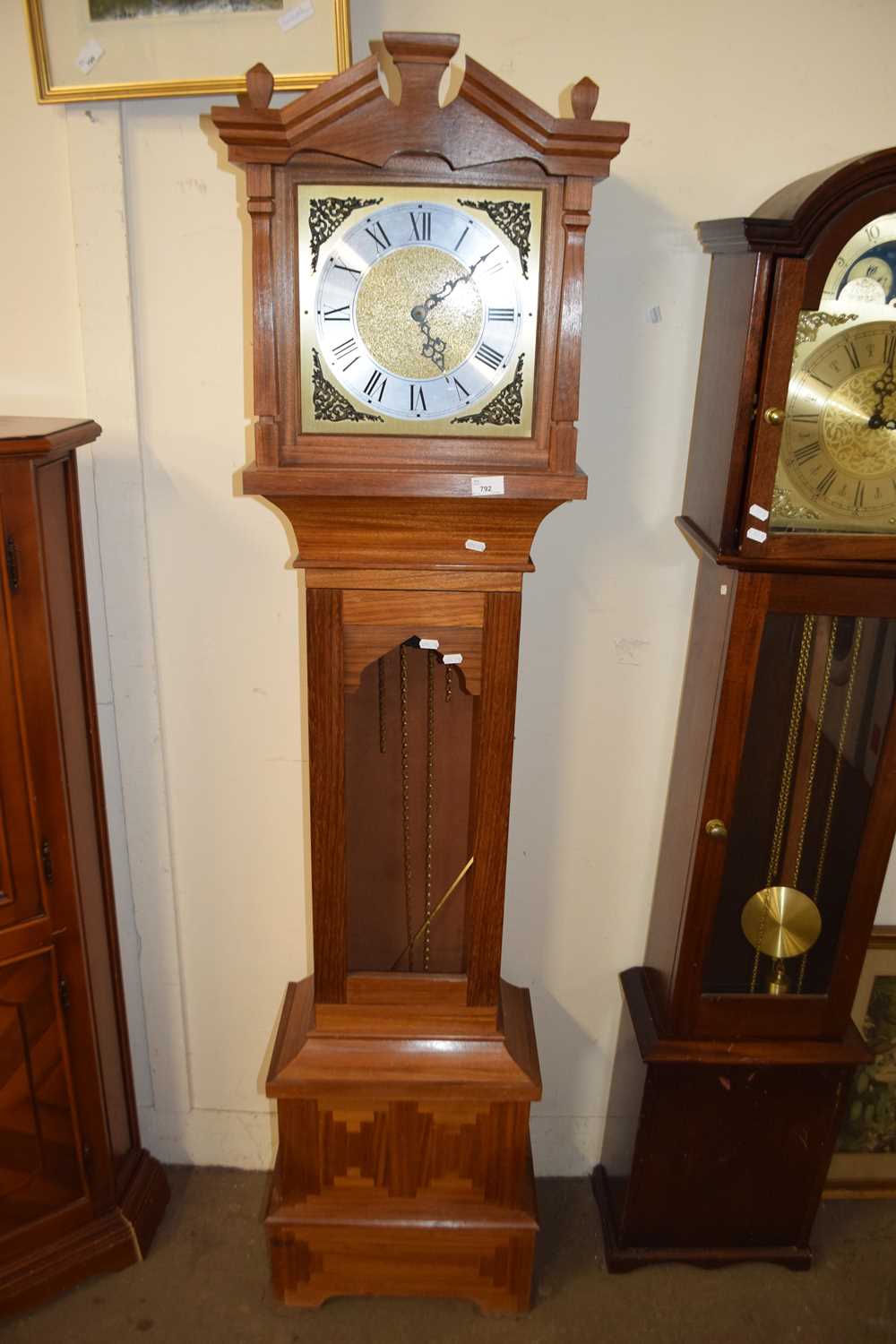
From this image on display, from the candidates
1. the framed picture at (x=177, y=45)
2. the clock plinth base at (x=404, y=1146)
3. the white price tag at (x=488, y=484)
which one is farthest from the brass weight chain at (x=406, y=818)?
the framed picture at (x=177, y=45)

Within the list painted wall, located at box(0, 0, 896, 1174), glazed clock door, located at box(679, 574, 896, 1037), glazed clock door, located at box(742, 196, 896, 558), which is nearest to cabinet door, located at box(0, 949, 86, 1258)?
painted wall, located at box(0, 0, 896, 1174)

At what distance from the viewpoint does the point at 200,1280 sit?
1.84 meters

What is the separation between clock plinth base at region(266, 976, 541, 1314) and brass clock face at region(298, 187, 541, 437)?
929 mm

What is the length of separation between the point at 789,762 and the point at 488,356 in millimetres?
838

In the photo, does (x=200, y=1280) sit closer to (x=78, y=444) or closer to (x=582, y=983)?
(x=582, y=983)

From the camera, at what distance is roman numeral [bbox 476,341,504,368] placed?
1292 millimetres

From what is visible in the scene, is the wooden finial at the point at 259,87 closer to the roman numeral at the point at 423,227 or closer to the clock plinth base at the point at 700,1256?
the roman numeral at the point at 423,227

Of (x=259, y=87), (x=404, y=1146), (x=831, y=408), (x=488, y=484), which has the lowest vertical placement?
(x=404, y=1146)

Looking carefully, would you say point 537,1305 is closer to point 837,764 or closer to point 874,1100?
point 874,1100

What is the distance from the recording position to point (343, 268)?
126 centimetres

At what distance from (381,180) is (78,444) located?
60 cm

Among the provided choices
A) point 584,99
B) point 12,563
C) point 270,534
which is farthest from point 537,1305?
point 584,99

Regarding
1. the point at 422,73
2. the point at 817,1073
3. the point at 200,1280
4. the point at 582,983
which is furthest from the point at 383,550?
the point at 200,1280

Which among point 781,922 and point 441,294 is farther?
point 781,922
